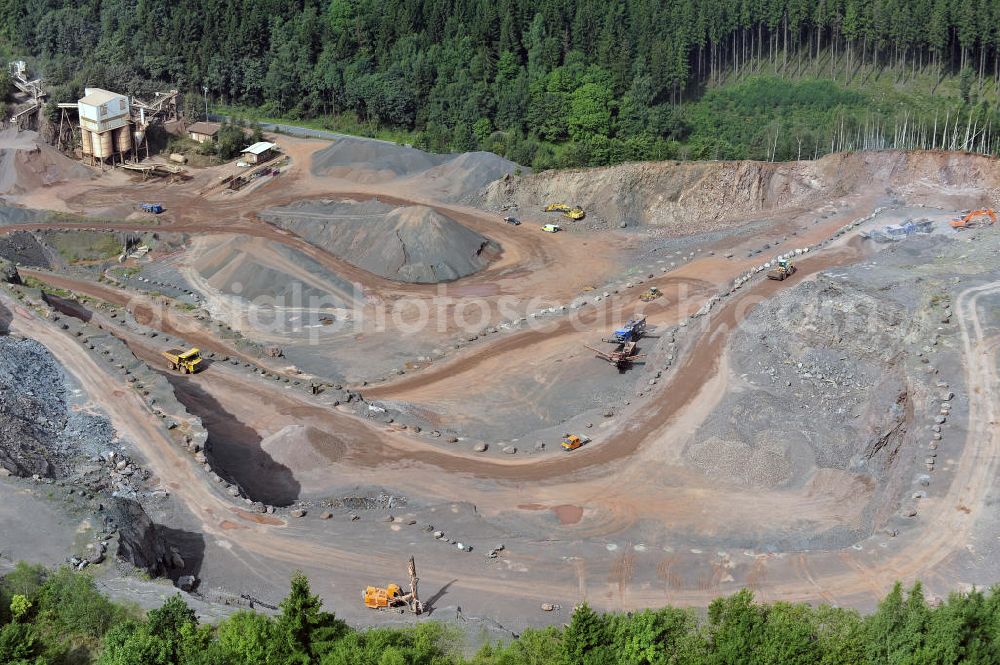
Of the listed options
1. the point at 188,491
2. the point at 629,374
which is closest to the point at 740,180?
the point at 629,374

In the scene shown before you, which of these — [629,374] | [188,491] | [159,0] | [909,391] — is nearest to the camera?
[188,491]

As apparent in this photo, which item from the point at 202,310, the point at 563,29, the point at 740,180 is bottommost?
Answer: the point at 202,310

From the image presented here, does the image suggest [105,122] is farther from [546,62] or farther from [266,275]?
[546,62]

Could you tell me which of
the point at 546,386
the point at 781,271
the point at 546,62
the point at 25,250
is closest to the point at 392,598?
the point at 546,386

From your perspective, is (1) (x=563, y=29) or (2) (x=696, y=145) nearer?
(2) (x=696, y=145)

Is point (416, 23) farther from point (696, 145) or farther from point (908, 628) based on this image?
point (908, 628)

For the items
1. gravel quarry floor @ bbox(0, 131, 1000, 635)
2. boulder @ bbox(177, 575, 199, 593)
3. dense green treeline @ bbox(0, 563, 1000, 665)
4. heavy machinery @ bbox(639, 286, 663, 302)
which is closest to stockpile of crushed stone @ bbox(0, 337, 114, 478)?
gravel quarry floor @ bbox(0, 131, 1000, 635)

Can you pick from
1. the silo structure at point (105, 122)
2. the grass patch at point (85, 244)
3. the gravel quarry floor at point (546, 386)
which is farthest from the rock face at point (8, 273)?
the silo structure at point (105, 122)
